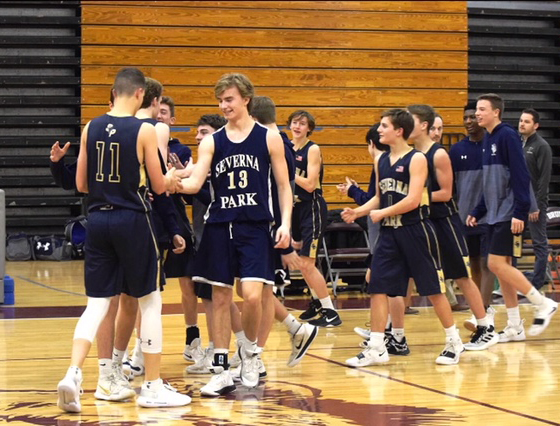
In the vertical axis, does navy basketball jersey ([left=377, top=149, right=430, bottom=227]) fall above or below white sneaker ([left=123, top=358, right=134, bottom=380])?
above

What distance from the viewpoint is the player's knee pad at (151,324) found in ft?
15.6

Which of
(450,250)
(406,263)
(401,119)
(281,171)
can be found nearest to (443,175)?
(450,250)

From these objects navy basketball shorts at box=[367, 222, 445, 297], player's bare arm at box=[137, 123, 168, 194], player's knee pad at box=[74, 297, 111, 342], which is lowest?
player's knee pad at box=[74, 297, 111, 342]

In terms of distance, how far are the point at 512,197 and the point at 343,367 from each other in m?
1.81

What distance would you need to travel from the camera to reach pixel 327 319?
783cm

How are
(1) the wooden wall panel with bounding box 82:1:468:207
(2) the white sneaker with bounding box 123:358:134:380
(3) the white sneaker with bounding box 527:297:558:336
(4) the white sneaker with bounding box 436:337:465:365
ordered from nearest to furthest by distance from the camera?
(2) the white sneaker with bounding box 123:358:134:380 → (4) the white sneaker with bounding box 436:337:465:365 → (3) the white sneaker with bounding box 527:297:558:336 → (1) the wooden wall panel with bounding box 82:1:468:207

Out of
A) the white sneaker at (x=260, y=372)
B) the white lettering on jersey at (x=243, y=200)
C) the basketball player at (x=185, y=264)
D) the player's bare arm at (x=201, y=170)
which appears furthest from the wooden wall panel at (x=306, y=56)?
the white lettering on jersey at (x=243, y=200)

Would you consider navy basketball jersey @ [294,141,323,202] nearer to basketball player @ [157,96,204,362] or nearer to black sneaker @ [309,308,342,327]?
black sneaker @ [309,308,342,327]

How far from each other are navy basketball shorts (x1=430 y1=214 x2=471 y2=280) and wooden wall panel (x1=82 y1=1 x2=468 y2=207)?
724 centimetres

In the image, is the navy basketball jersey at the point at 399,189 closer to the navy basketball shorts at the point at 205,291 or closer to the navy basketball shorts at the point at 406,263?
the navy basketball shorts at the point at 406,263

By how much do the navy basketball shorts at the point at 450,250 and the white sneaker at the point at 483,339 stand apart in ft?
1.33

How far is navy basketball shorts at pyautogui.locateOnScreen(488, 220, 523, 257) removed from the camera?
6.79 metres

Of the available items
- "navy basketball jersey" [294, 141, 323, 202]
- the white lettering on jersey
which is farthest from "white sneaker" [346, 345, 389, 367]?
"navy basketball jersey" [294, 141, 323, 202]

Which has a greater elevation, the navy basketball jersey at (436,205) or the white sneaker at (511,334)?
the navy basketball jersey at (436,205)
